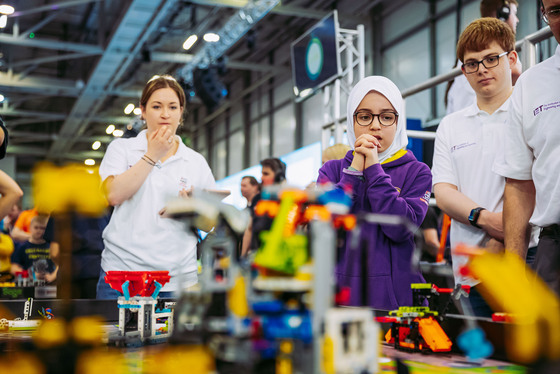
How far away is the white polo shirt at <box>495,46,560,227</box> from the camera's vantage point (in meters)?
1.42

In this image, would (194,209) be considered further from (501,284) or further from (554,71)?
(554,71)

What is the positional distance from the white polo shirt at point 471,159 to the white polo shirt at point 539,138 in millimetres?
257

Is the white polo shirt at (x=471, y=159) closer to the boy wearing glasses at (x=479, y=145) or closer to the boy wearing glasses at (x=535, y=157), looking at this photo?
the boy wearing glasses at (x=479, y=145)

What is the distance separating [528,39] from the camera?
2.46m

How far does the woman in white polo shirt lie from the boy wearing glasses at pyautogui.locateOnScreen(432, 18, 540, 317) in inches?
34.5

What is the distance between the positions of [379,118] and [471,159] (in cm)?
53

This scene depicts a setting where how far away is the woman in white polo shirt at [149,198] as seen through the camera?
1627 mm

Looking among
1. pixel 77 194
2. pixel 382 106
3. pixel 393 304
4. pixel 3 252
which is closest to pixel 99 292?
pixel 393 304

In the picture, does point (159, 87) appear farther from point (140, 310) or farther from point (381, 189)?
point (140, 310)

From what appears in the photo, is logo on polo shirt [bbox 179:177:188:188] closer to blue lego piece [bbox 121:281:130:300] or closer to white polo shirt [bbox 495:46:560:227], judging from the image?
blue lego piece [bbox 121:281:130:300]

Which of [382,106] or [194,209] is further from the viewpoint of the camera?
[382,106]

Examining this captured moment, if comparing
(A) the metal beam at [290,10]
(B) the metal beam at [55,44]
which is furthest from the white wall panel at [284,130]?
(B) the metal beam at [55,44]

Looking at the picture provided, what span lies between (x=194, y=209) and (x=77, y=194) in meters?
0.12

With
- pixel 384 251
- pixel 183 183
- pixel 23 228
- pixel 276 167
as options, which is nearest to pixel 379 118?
pixel 384 251
